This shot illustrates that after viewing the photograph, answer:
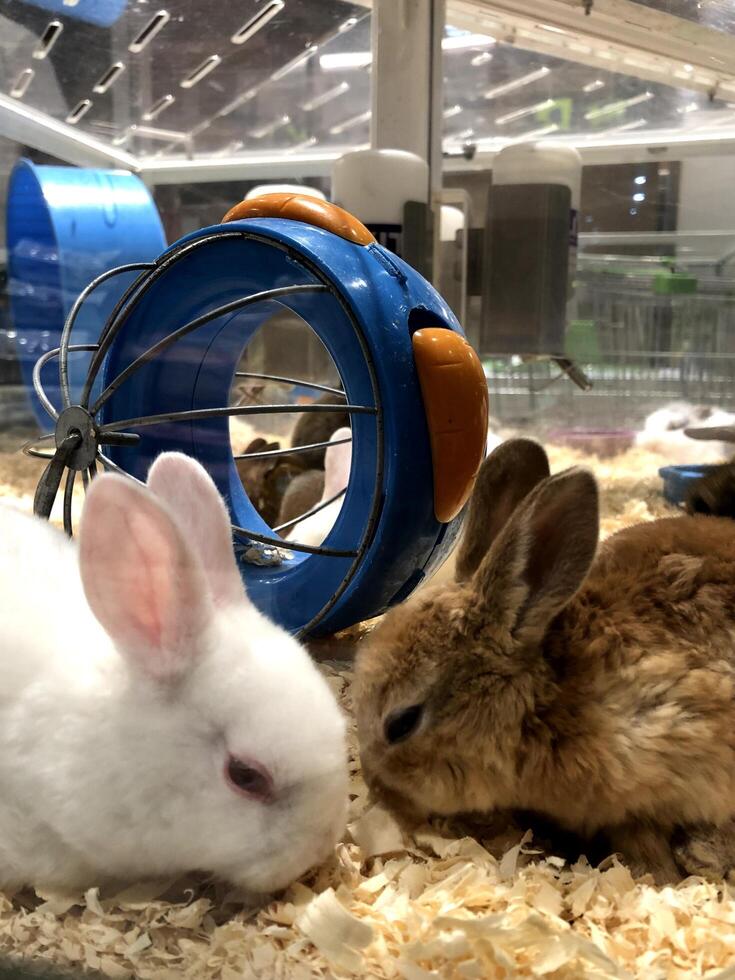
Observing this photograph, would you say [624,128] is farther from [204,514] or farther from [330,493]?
[204,514]

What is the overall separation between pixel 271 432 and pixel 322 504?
2.30 ft

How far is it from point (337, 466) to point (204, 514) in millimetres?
1240

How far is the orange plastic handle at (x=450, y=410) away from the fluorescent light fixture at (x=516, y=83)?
1909 mm

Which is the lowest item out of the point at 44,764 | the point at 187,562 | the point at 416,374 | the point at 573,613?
the point at 44,764

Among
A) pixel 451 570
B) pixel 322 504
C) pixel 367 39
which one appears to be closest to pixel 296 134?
pixel 367 39

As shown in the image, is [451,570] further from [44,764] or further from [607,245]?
[607,245]

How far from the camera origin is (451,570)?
1.58m

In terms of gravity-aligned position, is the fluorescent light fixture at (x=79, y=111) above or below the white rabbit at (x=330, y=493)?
above

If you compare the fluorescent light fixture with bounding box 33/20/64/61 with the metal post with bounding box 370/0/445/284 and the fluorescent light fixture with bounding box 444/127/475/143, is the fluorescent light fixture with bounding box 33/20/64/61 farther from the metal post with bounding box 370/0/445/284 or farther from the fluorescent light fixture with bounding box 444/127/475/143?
the fluorescent light fixture with bounding box 444/127/475/143

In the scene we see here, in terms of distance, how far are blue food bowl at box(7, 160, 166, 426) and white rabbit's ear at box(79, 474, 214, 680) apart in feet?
5.47

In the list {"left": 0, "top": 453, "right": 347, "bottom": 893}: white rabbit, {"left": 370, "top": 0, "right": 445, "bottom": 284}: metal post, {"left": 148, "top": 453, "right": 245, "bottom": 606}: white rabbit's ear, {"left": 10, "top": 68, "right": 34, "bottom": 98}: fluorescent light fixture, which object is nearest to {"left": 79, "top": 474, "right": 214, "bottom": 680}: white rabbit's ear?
{"left": 0, "top": 453, "right": 347, "bottom": 893}: white rabbit

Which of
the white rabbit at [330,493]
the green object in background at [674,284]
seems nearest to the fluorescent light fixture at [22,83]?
the white rabbit at [330,493]

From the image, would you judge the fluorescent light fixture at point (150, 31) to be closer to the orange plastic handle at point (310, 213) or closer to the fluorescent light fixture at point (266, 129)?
the fluorescent light fixture at point (266, 129)

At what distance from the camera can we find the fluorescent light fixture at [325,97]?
320 centimetres
